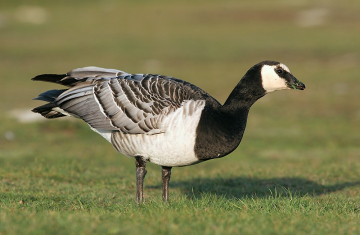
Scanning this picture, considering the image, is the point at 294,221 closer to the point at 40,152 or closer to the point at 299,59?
the point at 40,152

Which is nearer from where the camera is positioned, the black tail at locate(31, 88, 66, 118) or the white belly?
the white belly

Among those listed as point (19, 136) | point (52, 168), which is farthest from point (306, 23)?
point (52, 168)

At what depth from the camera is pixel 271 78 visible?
743 centimetres

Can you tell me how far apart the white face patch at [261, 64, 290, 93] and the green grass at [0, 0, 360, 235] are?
170 centimetres

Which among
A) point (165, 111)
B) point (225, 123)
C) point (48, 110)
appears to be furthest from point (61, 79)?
point (225, 123)

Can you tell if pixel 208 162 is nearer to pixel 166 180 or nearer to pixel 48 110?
pixel 166 180

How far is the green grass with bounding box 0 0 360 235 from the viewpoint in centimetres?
600

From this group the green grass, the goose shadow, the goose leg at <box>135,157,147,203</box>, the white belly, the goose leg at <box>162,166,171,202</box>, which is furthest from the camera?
the goose shadow

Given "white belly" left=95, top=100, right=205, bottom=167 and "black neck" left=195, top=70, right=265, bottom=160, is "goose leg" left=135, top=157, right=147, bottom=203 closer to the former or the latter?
"white belly" left=95, top=100, right=205, bottom=167

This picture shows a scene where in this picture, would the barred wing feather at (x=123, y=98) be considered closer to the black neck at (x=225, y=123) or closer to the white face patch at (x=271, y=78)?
the black neck at (x=225, y=123)

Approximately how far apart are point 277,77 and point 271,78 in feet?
0.31

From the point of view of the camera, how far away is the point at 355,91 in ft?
68.4

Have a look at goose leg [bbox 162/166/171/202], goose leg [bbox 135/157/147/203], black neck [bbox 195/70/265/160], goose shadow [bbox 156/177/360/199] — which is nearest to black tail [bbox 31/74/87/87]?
goose leg [bbox 135/157/147/203]

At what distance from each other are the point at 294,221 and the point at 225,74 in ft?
68.8
